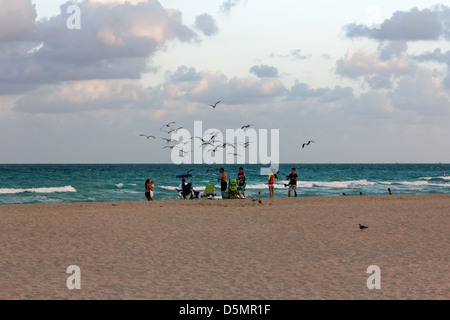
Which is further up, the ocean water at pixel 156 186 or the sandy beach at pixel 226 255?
the sandy beach at pixel 226 255

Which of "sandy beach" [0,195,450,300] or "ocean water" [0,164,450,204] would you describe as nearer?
"sandy beach" [0,195,450,300]

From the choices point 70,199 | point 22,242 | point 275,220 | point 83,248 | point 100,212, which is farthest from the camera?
point 70,199

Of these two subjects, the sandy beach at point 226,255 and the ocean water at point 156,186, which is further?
the ocean water at point 156,186

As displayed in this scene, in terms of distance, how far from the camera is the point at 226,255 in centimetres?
1082

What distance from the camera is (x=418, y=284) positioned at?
8172 mm

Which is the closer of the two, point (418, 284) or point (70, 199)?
point (418, 284)

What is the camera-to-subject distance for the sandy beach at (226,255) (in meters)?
7.91

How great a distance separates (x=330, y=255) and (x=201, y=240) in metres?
3.58

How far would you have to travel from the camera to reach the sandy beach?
25.9ft

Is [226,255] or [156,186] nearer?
[226,255]

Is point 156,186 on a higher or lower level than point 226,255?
lower

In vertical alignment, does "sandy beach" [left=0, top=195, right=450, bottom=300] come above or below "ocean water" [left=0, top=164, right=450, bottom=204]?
above
